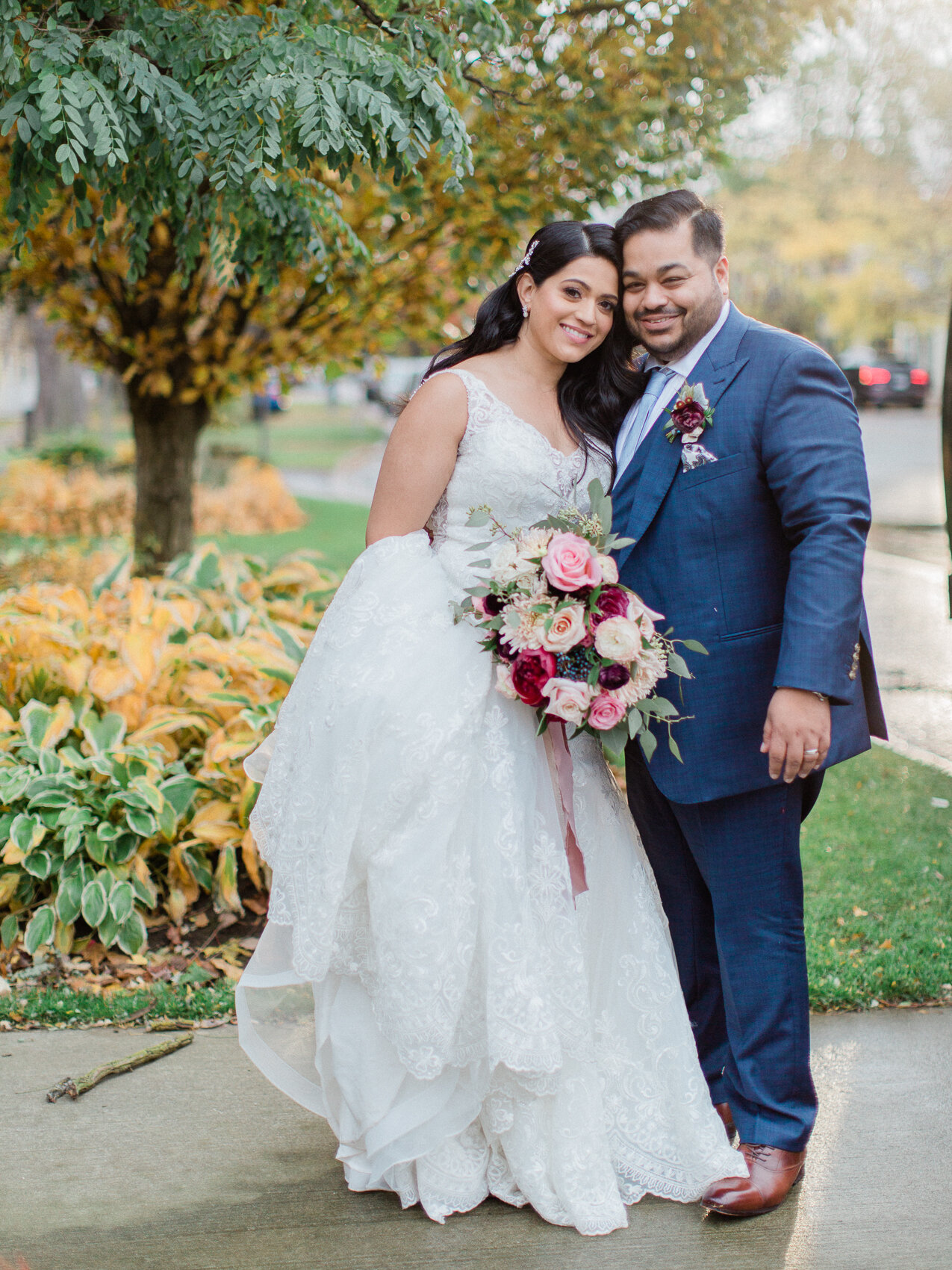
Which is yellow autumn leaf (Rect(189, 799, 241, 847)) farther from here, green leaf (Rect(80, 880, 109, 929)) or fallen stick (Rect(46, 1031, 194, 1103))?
fallen stick (Rect(46, 1031, 194, 1103))

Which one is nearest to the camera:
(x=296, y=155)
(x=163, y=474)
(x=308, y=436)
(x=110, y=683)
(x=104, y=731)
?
(x=296, y=155)

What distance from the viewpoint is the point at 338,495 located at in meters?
Answer: 17.8

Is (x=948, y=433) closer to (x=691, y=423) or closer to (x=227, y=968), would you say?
(x=691, y=423)

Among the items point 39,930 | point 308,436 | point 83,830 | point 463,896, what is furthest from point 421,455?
point 308,436

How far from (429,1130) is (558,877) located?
65 centimetres

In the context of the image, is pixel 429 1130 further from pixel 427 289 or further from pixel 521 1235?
pixel 427 289

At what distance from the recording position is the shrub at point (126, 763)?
3.93 meters

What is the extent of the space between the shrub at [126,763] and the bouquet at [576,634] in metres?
1.82

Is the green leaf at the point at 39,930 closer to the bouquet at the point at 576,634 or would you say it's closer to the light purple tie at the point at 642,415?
the bouquet at the point at 576,634

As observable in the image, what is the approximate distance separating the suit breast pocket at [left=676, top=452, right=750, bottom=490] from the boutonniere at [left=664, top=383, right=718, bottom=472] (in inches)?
0.4

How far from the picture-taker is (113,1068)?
328 centimetres

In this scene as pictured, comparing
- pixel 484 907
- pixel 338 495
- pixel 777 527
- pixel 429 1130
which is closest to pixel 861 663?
pixel 777 527

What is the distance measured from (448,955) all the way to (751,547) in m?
1.16

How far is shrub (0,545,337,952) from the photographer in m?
3.93
